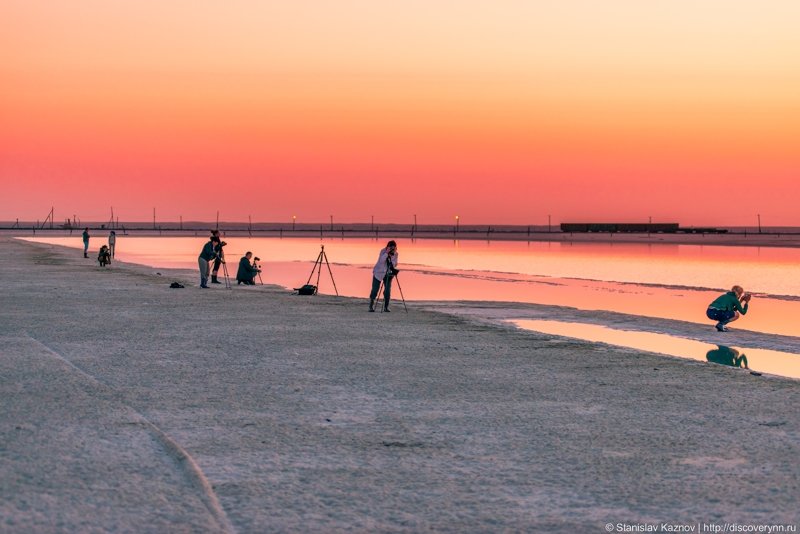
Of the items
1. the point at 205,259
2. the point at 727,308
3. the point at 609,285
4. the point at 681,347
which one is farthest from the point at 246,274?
the point at 681,347

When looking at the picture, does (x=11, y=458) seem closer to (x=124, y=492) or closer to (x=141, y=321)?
(x=124, y=492)

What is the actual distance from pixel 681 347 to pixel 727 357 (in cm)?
152

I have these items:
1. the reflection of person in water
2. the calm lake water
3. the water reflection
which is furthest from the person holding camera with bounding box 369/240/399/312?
the reflection of person in water

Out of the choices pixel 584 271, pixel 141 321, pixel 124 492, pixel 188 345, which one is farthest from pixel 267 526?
pixel 584 271

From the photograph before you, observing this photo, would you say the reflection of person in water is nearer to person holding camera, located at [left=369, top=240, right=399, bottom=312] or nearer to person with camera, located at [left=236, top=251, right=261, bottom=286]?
person holding camera, located at [left=369, top=240, right=399, bottom=312]

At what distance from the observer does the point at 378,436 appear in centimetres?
947

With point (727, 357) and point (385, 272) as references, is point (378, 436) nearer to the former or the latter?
point (727, 357)

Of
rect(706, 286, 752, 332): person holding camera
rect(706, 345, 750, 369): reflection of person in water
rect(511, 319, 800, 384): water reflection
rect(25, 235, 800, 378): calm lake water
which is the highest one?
rect(706, 286, 752, 332): person holding camera

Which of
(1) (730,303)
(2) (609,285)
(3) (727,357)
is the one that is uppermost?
(1) (730,303)

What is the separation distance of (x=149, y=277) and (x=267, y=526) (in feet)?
109

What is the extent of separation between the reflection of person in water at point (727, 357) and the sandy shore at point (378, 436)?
6.85ft

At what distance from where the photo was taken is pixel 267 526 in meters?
6.58

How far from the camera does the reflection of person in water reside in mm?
17156

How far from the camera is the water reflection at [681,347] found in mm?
16922
